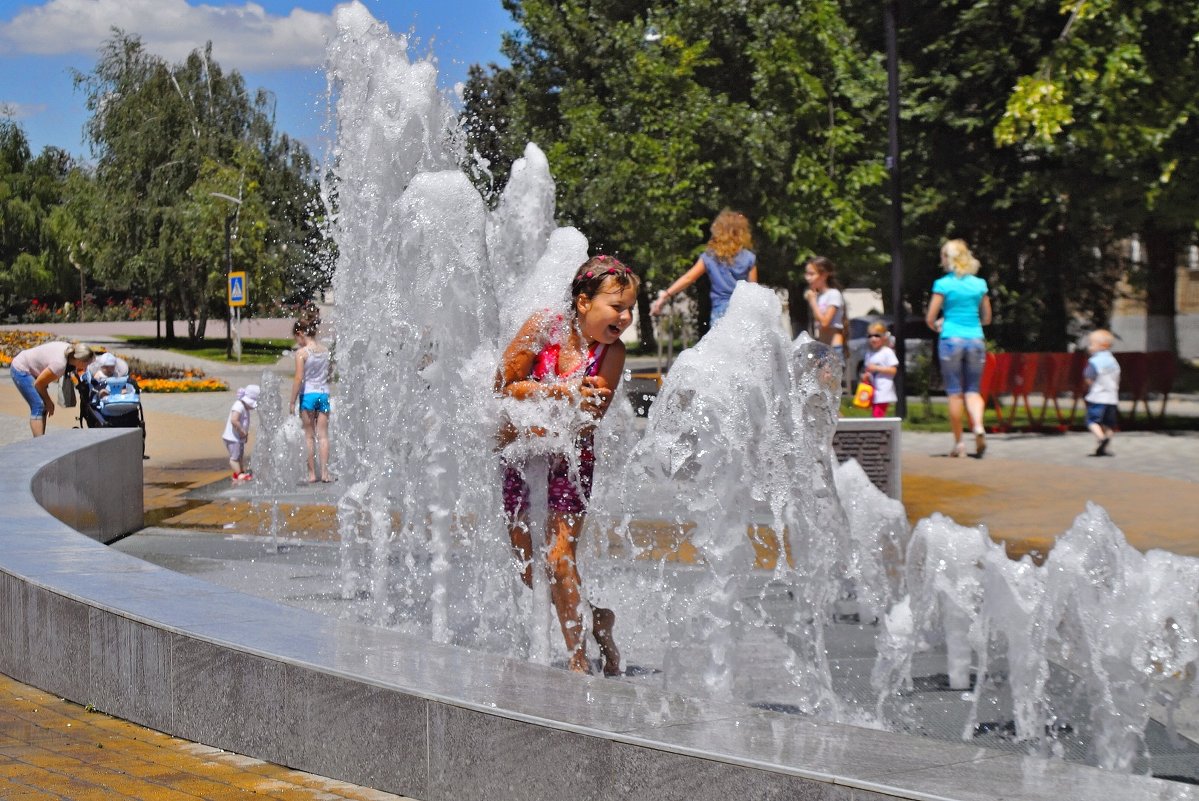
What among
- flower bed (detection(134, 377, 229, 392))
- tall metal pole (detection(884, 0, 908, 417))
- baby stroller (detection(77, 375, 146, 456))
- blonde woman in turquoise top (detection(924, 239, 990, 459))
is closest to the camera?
blonde woman in turquoise top (detection(924, 239, 990, 459))

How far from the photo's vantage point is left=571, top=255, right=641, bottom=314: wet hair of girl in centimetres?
561

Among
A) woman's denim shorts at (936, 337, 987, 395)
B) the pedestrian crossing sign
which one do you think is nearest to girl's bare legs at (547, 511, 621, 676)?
woman's denim shorts at (936, 337, 987, 395)

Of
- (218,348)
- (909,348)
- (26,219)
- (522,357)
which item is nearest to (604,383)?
(522,357)

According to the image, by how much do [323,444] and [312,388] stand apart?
0.49m

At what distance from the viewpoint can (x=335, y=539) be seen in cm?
1027

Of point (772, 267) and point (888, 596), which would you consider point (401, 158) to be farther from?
point (772, 267)

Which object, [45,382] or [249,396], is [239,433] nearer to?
[249,396]

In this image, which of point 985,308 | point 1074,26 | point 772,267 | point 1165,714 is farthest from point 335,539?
point 772,267

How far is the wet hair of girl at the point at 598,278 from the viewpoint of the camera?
18.4ft

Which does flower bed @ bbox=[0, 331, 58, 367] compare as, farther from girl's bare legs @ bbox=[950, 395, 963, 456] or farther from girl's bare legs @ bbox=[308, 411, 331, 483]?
girl's bare legs @ bbox=[950, 395, 963, 456]

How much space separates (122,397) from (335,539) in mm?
6013

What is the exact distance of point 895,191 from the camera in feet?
65.6

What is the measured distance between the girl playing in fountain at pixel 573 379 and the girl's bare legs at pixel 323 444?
8.24m

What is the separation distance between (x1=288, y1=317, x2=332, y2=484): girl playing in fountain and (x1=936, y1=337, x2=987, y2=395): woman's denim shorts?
563 cm
